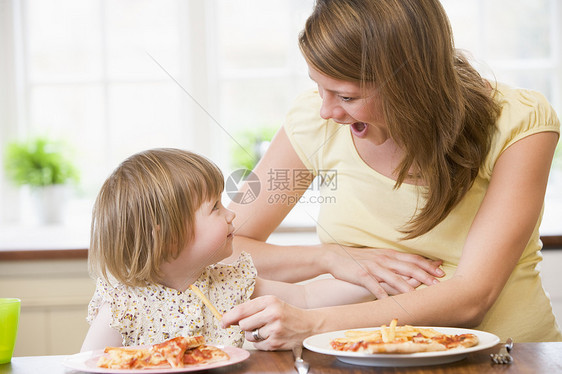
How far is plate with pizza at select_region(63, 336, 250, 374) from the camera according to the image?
928 millimetres

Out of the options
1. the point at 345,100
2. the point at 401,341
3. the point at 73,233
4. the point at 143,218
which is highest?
the point at 345,100

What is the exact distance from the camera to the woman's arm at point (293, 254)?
53.6 inches

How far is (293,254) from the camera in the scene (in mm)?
1533

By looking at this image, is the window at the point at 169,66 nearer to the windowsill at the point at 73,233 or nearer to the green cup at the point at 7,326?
the windowsill at the point at 73,233

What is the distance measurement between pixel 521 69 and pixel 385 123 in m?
2.04

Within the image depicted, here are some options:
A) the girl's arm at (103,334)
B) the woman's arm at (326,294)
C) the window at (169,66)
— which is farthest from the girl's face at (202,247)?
the window at (169,66)

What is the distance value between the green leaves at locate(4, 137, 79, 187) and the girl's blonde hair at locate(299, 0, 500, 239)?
201cm

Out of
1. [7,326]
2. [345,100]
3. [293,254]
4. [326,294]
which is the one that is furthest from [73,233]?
[345,100]

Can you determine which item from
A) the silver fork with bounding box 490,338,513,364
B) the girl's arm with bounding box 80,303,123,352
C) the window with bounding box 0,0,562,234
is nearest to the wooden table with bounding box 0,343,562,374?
the silver fork with bounding box 490,338,513,364

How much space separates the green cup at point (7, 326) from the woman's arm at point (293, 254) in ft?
1.80

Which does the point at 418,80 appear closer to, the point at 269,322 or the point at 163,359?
the point at 269,322

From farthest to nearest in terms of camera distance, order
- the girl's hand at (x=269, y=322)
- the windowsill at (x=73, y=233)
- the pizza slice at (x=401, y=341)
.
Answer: the windowsill at (x=73, y=233)
the girl's hand at (x=269, y=322)
the pizza slice at (x=401, y=341)

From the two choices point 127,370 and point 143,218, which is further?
point 143,218

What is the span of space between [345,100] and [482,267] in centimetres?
38
